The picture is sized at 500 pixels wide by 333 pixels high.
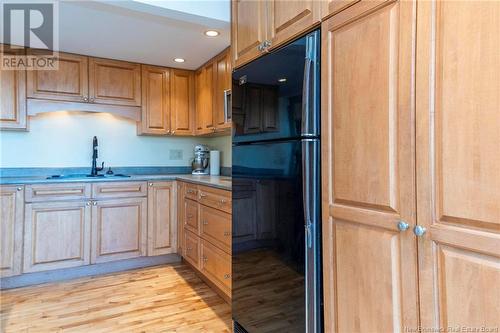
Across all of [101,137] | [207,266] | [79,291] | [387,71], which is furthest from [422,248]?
[101,137]

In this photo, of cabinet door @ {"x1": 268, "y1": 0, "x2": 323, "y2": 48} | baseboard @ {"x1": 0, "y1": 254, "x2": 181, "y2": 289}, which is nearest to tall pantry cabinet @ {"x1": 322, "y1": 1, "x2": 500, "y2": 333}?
cabinet door @ {"x1": 268, "y1": 0, "x2": 323, "y2": 48}

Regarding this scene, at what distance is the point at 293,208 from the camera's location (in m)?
1.46

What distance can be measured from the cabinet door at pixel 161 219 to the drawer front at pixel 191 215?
0.28 metres

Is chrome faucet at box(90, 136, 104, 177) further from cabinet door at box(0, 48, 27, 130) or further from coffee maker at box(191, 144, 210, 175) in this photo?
coffee maker at box(191, 144, 210, 175)

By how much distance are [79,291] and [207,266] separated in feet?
3.78

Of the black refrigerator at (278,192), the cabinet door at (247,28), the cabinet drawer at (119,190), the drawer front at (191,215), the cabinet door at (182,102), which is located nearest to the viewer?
the black refrigerator at (278,192)

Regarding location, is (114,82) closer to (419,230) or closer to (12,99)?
(12,99)

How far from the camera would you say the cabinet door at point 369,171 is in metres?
1.00

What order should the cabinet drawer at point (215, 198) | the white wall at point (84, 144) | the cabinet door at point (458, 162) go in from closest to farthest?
1. the cabinet door at point (458, 162)
2. the cabinet drawer at point (215, 198)
3. the white wall at point (84, 144)

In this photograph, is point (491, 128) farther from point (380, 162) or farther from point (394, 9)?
point (394, 9)

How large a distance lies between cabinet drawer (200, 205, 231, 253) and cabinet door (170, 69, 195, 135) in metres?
1.38

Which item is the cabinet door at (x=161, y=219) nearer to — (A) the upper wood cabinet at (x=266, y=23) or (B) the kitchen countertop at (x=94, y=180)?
(B) the kitchen countertop at (x=94, y=180)

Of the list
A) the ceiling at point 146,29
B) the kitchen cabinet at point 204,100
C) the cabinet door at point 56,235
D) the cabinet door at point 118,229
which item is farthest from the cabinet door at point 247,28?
the cabinet door at point 56,235

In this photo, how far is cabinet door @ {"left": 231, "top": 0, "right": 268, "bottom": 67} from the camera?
5.64 ft
